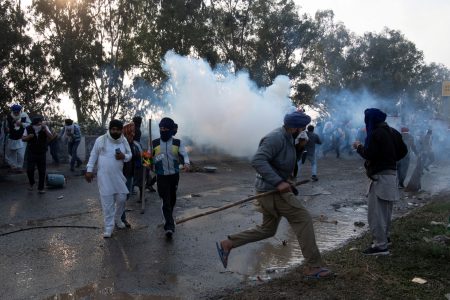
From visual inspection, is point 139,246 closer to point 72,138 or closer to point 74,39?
point 72,138

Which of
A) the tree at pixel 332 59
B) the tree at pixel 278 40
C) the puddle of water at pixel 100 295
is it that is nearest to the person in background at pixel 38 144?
the puddle of water at pixel 100 295

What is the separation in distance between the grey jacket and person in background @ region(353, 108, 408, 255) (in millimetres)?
1292

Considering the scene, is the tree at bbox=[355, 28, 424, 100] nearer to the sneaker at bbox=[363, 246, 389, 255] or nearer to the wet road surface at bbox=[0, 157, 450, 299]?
the wet road surface at bbox=[0, 157, 450, 299]

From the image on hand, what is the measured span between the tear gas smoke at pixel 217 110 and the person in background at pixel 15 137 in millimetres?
7824

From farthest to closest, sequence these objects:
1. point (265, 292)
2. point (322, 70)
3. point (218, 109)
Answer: point (322, 70), point (218, 109), point (265, 292)

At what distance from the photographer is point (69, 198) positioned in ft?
34.0

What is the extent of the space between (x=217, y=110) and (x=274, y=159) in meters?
15.3

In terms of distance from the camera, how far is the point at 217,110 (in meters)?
20.3

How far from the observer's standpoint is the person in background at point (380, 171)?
5.80 meters

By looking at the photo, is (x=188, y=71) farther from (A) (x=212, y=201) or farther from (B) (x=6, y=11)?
(A) (x=212, y=201)

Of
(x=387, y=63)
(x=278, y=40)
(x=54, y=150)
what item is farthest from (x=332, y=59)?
(x=54, y=150)

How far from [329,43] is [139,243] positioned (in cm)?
4206

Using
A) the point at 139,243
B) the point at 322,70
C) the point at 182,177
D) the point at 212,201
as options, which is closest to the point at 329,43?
the point at 322,70

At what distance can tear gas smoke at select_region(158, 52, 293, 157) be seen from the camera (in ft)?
66.3
